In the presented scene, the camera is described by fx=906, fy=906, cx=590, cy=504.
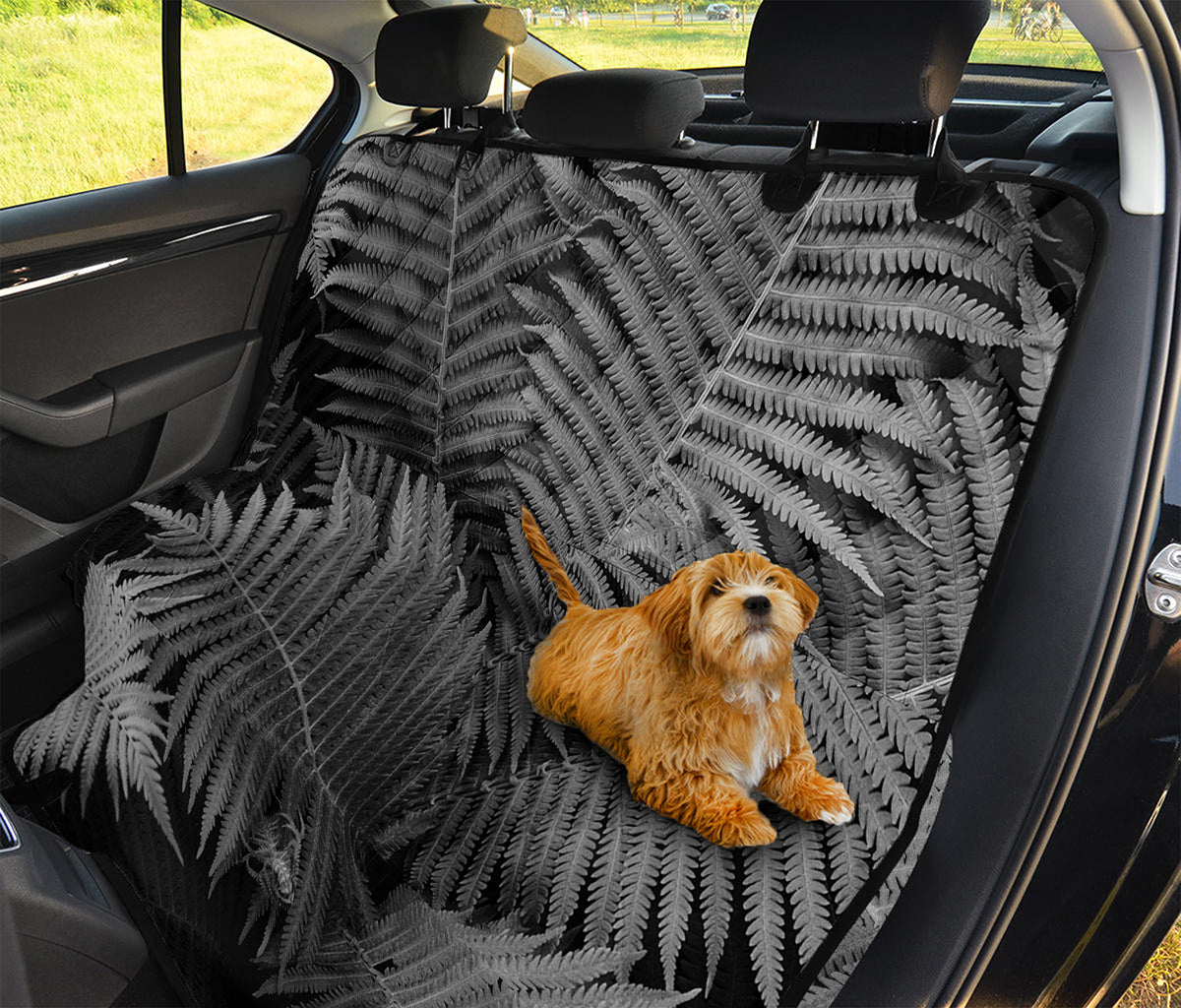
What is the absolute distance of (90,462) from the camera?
176 cm

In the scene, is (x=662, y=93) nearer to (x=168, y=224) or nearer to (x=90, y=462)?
(x=168, y=224)

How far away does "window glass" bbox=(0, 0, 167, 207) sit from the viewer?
191 centimetres

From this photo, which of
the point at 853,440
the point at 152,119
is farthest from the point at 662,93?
the point at 152,119

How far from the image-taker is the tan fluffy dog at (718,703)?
1.02 meters

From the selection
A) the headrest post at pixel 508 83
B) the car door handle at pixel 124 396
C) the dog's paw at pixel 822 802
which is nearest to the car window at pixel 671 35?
the headrest post at pixel 508 83

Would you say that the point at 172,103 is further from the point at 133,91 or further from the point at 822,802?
the point at 822,802

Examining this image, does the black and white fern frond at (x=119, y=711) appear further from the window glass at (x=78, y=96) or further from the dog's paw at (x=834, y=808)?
the window glass at (x=78, y=96)

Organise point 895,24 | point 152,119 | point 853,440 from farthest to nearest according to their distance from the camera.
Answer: point 152,119, point 853,440, point 895,24

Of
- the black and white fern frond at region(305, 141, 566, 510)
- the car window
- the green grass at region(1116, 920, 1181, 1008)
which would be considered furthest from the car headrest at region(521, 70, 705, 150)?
the green grass at region(1116, 920, 1181, 1008)

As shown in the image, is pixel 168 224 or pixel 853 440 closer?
pixel 853 440

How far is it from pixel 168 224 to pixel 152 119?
0.28 metres

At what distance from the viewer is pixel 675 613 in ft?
3.55

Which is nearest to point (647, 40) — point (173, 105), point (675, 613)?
point (173, 105)

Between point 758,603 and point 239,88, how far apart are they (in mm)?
1902
